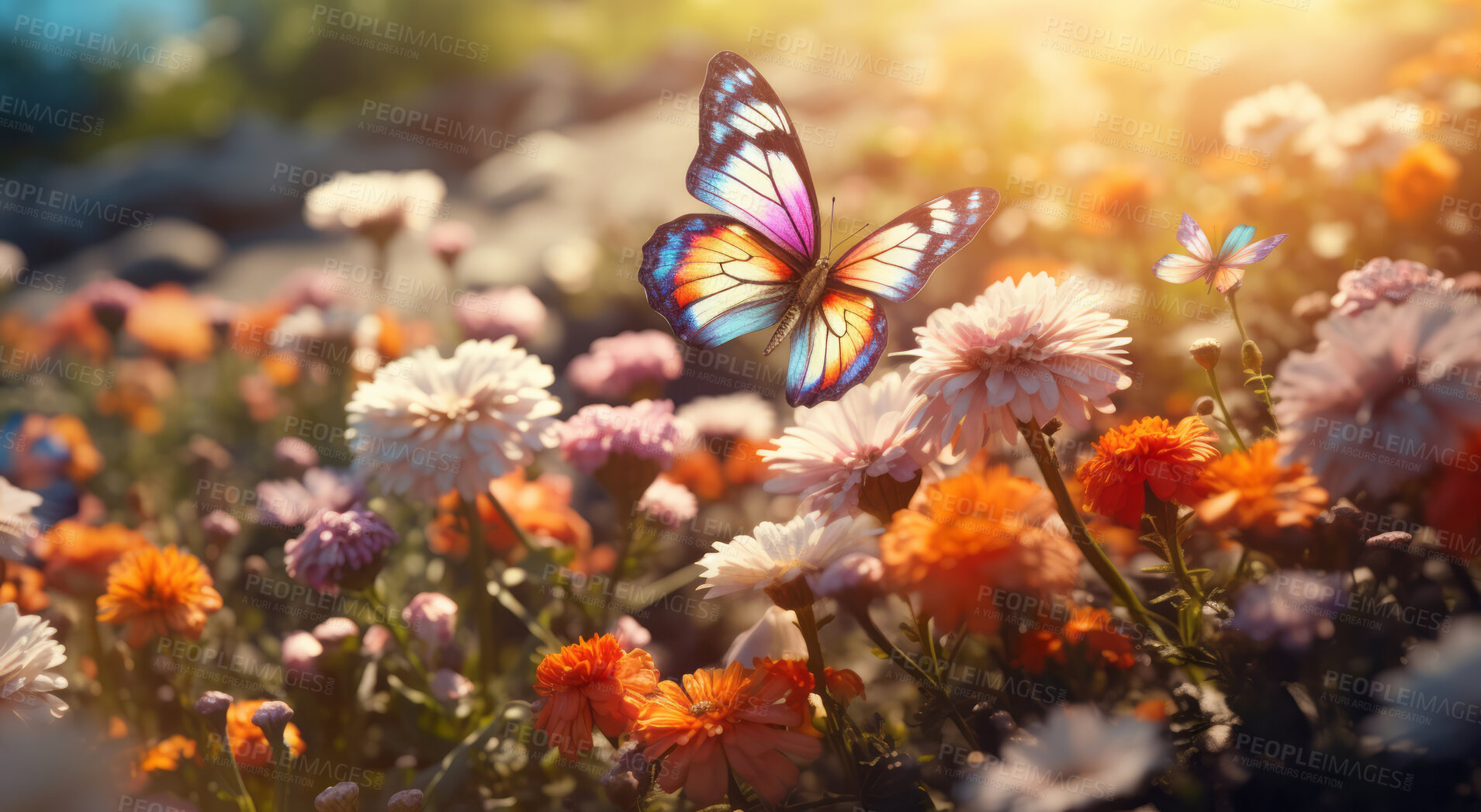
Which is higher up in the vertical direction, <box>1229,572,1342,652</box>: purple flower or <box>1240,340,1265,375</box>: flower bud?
<box>1240,340,1265,375</box>: flower bud

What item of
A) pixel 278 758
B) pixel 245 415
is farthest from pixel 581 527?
pixel 245 415

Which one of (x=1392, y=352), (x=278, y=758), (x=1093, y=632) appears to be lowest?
(x=278, y=758)

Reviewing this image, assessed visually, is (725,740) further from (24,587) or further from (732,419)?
(24,587)

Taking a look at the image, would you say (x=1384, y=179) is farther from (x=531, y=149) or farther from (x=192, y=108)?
(x=192, y=108)

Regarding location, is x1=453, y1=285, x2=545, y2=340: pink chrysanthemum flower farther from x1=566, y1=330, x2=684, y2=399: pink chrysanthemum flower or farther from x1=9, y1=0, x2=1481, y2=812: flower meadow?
x1=566, y1=330, x2=684, y2=399: pink chrysanthemum flower
